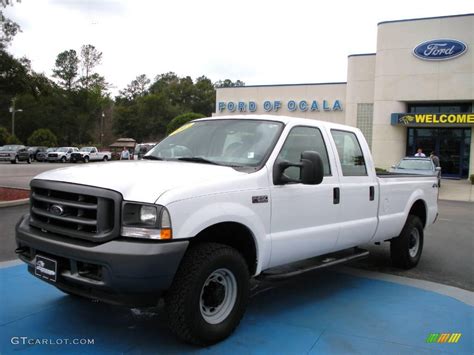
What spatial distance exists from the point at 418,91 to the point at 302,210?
28844mm

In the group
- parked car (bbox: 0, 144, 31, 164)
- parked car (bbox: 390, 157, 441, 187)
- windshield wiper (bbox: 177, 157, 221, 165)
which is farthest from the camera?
parked car (bbox: 0, 144, 31, 164)

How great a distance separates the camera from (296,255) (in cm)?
469

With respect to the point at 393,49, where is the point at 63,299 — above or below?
below

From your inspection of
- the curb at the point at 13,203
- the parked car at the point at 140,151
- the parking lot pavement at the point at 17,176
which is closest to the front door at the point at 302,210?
the parked car at the point at 140,151

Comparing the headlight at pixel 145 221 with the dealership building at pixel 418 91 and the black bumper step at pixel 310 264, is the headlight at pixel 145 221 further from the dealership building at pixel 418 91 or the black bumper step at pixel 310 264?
the dealership building at pixel 418 91

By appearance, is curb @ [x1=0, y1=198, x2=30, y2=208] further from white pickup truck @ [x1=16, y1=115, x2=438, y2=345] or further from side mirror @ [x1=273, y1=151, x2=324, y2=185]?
side mirror @ [x1=273, y1=151, x2=324, y2=185]

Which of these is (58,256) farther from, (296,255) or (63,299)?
(296,255)

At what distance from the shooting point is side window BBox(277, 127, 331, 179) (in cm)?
472

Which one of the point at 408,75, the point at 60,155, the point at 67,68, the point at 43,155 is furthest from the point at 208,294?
the point at 67,68

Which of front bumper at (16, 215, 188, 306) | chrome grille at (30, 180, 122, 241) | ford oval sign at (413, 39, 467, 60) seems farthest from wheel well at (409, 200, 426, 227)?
ford oval sign at (413, 39, 467, 60)

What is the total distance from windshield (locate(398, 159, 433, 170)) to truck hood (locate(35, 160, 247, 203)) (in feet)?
58.3

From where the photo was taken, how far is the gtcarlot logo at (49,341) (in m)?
3.85

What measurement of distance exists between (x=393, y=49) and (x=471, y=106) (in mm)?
6157

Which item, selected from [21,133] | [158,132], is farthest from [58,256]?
[158,132]
